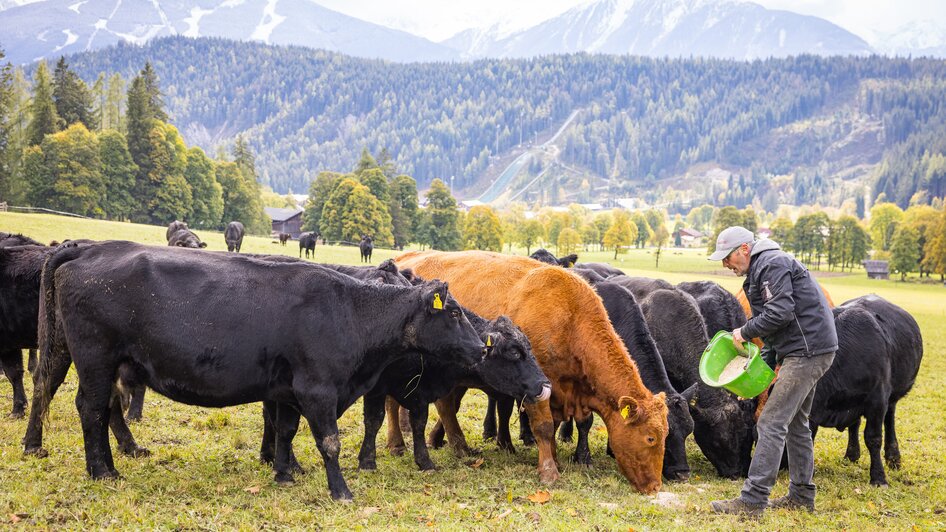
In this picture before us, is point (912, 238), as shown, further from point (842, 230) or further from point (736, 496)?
point (736, 496)

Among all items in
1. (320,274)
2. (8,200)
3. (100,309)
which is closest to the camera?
(100,309)

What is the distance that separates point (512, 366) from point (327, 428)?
2374mm

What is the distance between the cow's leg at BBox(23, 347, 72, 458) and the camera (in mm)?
8492

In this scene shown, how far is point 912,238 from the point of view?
9294 cm

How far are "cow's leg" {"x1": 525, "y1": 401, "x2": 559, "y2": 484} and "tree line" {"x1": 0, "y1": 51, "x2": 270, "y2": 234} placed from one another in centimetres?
7047

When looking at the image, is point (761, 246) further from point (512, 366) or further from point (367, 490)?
point (367, 490)

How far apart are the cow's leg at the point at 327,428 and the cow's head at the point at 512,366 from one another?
1.92 metres

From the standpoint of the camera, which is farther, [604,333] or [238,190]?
[238,190]

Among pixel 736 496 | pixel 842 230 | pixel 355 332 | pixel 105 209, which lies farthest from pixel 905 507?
pixel 842 230

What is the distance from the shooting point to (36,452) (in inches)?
333

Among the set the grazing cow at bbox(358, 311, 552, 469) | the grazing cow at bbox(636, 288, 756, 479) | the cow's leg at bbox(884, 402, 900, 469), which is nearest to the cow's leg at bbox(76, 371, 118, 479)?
the grazing cow at bbox(358, 311, 552, 469)

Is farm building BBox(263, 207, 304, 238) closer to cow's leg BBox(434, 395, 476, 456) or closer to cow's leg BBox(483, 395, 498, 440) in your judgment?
cow's leg BBox(483, 395, 498, 440)

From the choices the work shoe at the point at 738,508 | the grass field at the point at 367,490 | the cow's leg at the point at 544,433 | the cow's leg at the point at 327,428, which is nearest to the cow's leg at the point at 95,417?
the grass field at the point at 367,490

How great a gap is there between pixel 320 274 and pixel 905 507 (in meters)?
7.04
